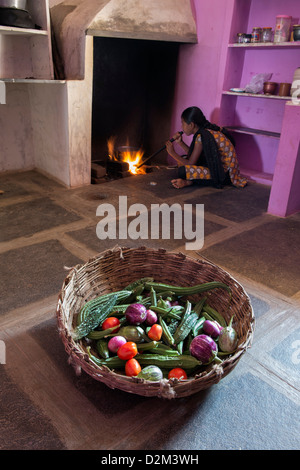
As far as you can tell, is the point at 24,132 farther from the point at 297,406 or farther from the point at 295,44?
the point at 297,406

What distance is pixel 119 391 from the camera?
5.76ft

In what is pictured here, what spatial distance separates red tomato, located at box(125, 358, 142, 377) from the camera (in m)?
1.67

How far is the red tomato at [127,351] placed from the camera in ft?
5.70

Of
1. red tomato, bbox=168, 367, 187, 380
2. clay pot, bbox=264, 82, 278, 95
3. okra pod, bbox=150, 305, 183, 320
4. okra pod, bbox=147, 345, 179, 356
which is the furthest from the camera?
clay pot, bbox=264, 82, 278, 95

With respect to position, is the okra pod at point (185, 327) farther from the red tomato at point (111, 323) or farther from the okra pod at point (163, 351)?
the red tomato at point (111, 323)

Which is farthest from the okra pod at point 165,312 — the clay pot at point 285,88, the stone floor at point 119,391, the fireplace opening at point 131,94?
the clay pot at point 285,88

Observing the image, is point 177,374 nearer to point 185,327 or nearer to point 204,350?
point 204,350

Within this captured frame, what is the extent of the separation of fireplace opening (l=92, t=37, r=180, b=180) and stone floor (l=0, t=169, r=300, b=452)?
2.37 meters

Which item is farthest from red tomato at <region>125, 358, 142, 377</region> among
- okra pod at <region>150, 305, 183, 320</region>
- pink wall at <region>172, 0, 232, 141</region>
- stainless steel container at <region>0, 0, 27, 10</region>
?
pink wall at <region>172, 0, 232, 141</region>

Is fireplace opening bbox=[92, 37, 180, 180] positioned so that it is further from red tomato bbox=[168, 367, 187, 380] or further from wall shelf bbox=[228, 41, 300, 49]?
red tomato bbox=[168, 367, 187, 380]

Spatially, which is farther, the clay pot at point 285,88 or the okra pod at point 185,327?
the clay pot at point 285,88

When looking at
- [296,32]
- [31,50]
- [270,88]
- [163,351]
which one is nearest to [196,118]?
[270,88]

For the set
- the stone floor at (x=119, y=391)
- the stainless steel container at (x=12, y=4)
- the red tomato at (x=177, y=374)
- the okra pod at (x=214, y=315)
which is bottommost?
the stone floor at (x=119, y=391)

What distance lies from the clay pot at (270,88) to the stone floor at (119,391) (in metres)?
2.10
